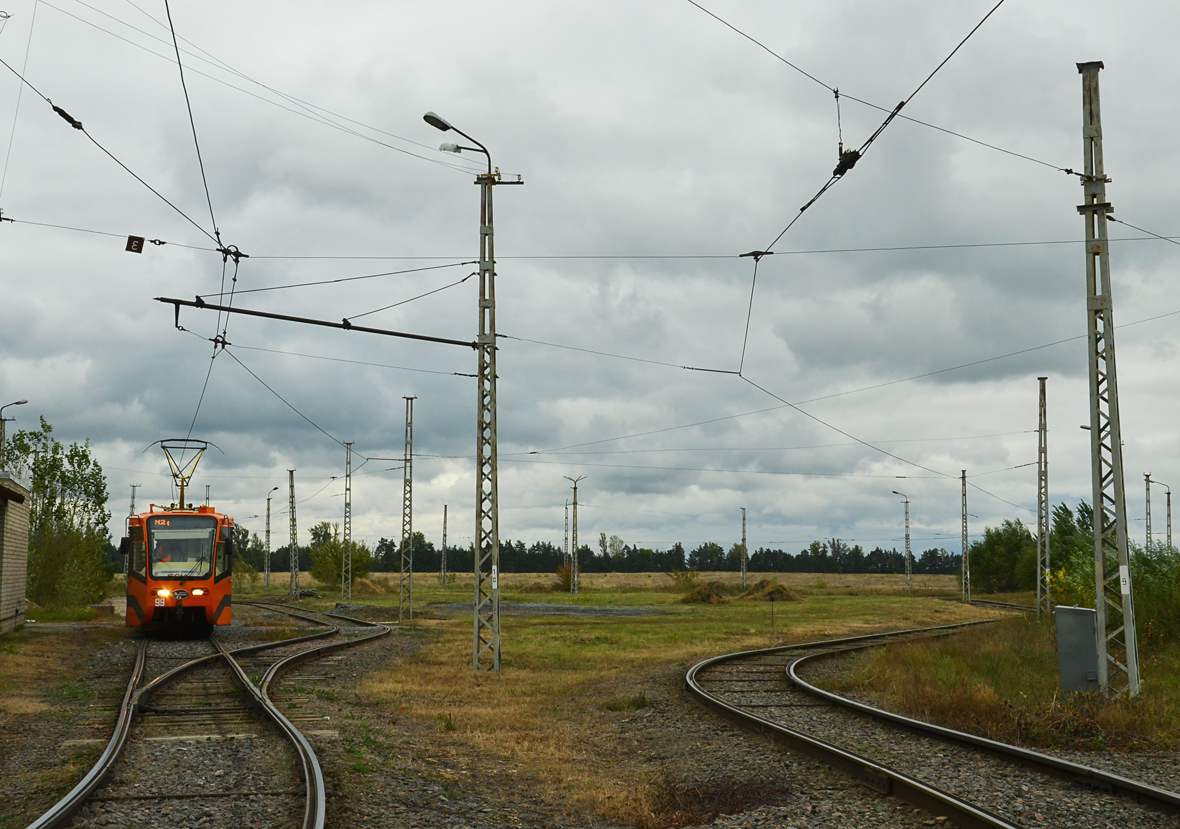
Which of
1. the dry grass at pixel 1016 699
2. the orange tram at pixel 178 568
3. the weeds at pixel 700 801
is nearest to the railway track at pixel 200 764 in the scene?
the weeds at pixel 700 801

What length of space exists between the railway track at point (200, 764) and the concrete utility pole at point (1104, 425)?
478 inches

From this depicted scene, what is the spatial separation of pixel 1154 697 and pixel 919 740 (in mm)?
5387

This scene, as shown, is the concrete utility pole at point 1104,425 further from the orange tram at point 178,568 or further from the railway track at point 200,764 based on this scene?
the orange tram at point 178,568

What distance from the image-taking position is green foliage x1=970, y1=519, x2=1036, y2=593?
85.4 m

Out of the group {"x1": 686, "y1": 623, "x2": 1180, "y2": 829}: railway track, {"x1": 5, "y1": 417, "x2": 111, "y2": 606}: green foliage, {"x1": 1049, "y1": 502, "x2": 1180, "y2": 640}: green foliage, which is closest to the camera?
{"x1": 686, "y1": 623, "x2": 1180, "y2": 829}: railway track

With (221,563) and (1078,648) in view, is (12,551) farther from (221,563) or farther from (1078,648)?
(1078,648)

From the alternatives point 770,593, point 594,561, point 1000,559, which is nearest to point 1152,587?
point 770,593

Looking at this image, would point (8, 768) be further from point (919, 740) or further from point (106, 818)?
point (919, 740)

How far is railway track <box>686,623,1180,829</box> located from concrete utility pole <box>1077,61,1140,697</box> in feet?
14.3

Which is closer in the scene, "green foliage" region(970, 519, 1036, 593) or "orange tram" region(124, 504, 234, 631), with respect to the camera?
"orange tram" region(124, 504, 234, 631)

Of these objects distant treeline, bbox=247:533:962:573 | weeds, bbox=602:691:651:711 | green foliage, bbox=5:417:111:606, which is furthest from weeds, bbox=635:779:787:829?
distant treeline, bbox=247:533:962:573

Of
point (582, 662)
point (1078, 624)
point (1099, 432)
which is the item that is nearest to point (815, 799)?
point (1078, 624)

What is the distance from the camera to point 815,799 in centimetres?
926

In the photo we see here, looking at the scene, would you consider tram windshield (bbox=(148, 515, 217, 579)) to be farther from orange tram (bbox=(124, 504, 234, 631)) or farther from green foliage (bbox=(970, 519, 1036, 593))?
green foliage (bbox=(970, 519, 1036, 593))
